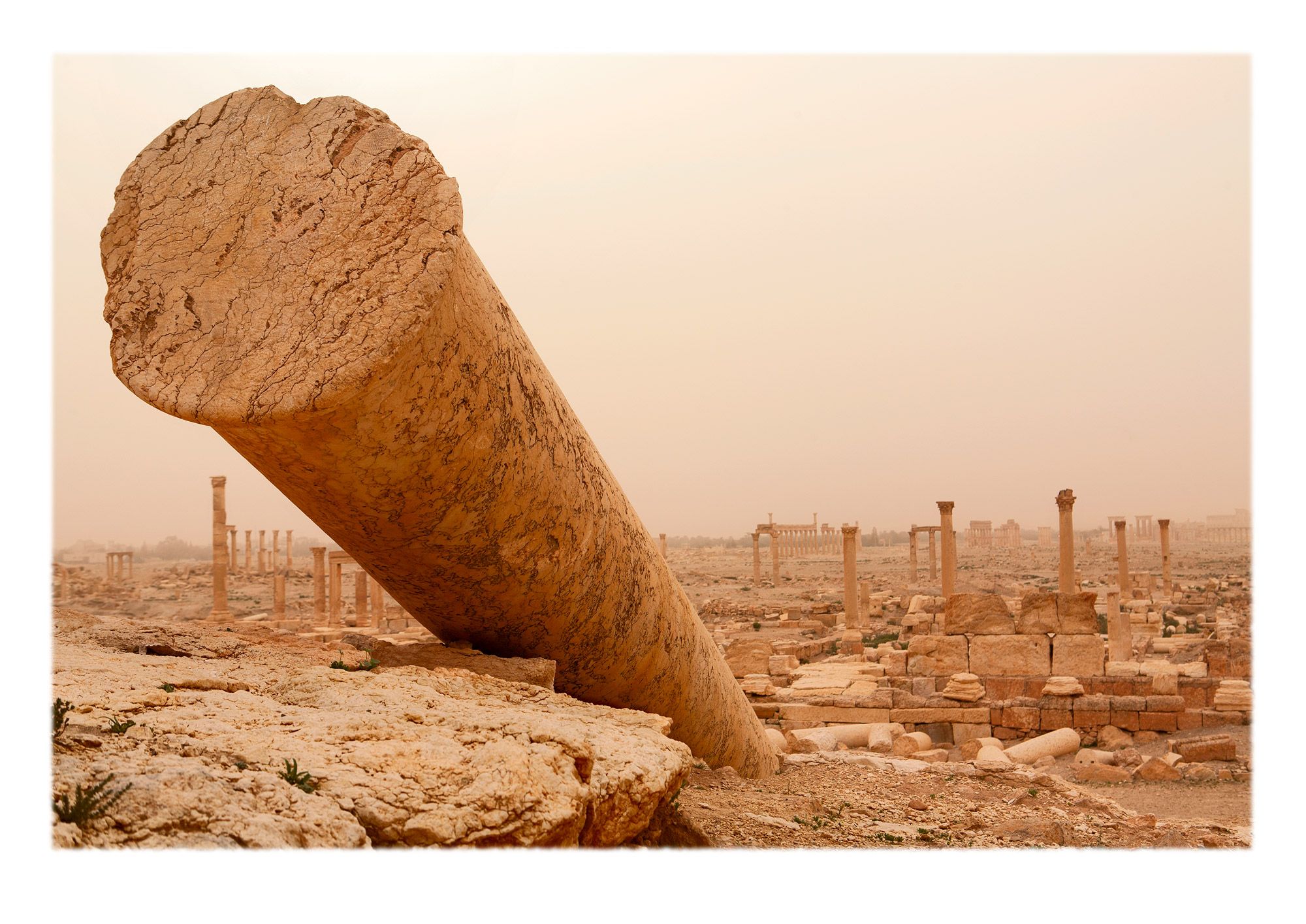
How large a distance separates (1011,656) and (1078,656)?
2.86ft

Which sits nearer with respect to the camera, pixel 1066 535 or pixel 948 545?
pixel 1066 535

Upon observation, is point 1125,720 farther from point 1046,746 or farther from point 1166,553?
point 1166,553

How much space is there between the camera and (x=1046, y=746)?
34.9 feet

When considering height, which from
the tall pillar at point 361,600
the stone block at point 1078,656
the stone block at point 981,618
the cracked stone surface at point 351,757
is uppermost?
the cracked stone surface at point 351,757

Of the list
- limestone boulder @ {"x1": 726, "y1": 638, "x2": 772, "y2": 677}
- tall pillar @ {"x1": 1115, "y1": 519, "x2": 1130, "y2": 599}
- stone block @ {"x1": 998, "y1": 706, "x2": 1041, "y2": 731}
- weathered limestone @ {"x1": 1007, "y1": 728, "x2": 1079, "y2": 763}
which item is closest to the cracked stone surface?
weathered limestone @ {"x1": 1007, "y1": 728, "x2": 1079, "y2": 763}

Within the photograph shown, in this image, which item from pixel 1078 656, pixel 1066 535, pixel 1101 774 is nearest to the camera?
pixel 1101 774

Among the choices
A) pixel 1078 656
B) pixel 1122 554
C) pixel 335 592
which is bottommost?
pixel 335 592

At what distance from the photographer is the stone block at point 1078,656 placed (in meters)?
12.7

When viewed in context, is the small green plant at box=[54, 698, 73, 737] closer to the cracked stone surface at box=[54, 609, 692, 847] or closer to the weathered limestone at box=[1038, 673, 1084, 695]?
the cracked stone surface at box=[54, 609, 692, 847]

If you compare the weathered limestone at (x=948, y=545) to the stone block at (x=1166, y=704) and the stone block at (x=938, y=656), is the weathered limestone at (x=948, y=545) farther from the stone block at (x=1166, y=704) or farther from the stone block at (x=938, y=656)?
the stone block at (x=1166, y=704)

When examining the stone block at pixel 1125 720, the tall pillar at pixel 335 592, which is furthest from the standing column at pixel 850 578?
the tall pillar at pixel 335 592

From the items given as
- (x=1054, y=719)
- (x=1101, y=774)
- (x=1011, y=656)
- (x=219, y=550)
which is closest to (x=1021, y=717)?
(x=1054, y=719)

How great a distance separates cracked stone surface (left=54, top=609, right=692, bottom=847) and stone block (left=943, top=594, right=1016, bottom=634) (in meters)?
11.0

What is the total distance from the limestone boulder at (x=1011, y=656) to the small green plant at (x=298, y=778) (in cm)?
1204
